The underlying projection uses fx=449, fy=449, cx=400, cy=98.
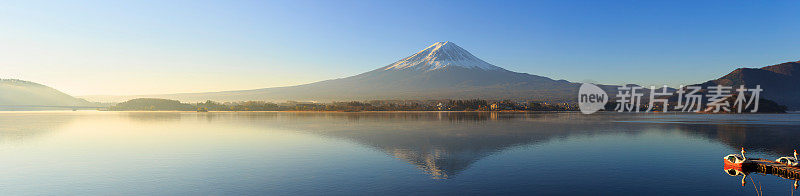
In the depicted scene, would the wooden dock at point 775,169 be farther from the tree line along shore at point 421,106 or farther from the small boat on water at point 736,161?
the tree line along shore at point 421,106

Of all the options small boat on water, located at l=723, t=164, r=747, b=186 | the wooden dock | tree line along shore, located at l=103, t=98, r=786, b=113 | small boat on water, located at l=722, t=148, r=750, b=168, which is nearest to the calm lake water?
small boat on water, located at l=723, t=164, r=747, b=186

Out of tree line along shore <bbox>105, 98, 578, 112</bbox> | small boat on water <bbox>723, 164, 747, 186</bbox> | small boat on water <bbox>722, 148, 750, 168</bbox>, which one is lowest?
small boat on water <bbox>723, 164, 747, 186</bbox>

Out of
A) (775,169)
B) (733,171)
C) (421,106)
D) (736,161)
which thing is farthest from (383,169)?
(421,106)

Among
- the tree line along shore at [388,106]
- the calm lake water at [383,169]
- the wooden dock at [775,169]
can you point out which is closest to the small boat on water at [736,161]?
the wooden dock at [775,169]

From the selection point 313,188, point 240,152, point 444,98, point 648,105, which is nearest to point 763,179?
point 313,188

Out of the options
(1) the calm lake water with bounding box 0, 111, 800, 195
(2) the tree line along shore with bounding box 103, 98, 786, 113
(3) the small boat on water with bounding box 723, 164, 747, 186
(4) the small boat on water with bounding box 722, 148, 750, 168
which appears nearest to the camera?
A: (1) the calm lake water with bounding box 0, 111, 800, 195

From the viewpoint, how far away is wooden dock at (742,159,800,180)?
20.9 meters

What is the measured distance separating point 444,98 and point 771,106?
4766 inches

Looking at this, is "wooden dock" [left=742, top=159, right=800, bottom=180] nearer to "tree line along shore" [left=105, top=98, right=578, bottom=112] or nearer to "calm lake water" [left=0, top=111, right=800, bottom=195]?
"calm lake water" [left=0, top=111, right=800, bottom=195]

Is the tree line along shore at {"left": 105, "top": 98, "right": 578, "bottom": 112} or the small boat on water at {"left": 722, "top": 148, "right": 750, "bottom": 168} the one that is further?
the tree line along shore at {"left": 105, "top": 98, "right": 578, "bottom": 112}

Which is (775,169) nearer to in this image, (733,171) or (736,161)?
(736,161)

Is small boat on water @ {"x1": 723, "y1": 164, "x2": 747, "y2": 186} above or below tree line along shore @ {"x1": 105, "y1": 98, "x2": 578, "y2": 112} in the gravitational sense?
below

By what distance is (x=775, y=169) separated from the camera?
21953mm

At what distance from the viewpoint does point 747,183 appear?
64.8ft
